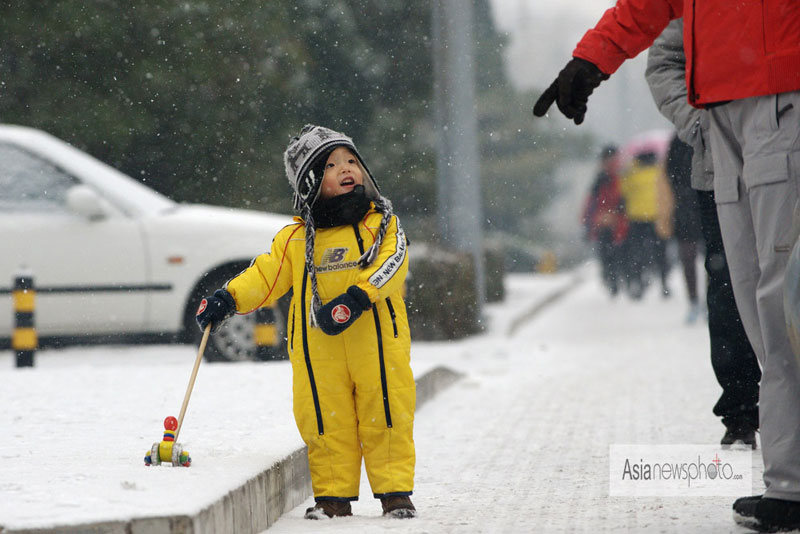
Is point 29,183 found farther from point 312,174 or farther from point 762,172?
point 762,172

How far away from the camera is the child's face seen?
12.5 feet

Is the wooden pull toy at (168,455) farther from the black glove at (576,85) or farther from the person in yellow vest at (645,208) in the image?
the person in yellow vest at (645,208)

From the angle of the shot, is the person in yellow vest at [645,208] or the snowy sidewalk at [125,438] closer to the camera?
the snowy sidewalk at [125,438]

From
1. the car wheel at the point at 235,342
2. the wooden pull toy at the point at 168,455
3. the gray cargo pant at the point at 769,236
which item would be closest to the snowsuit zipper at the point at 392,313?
the wooden pull toy at the point at 168,455

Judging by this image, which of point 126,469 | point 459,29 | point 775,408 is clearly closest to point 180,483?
point 126,469

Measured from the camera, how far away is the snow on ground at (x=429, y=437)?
346 cm

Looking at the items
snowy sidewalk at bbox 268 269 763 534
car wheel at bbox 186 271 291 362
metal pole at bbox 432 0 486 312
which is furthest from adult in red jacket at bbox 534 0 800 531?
metal pole at bbox 432 0 486 312

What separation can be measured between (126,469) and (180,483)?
13.1 inches

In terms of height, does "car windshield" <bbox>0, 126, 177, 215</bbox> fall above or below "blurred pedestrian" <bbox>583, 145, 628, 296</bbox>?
above

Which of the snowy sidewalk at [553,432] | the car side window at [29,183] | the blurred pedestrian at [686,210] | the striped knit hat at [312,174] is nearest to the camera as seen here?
the snowy sidewalk at [553,432]

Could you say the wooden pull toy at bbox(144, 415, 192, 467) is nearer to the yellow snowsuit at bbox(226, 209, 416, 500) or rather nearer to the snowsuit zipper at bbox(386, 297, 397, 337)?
the yellow snowsuit at bbox(226, 209, 416, 500)

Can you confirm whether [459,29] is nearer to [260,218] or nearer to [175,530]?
[260,218]

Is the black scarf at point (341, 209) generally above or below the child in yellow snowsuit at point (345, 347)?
above

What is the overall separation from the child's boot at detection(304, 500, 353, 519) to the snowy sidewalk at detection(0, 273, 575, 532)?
→ 22 cm
